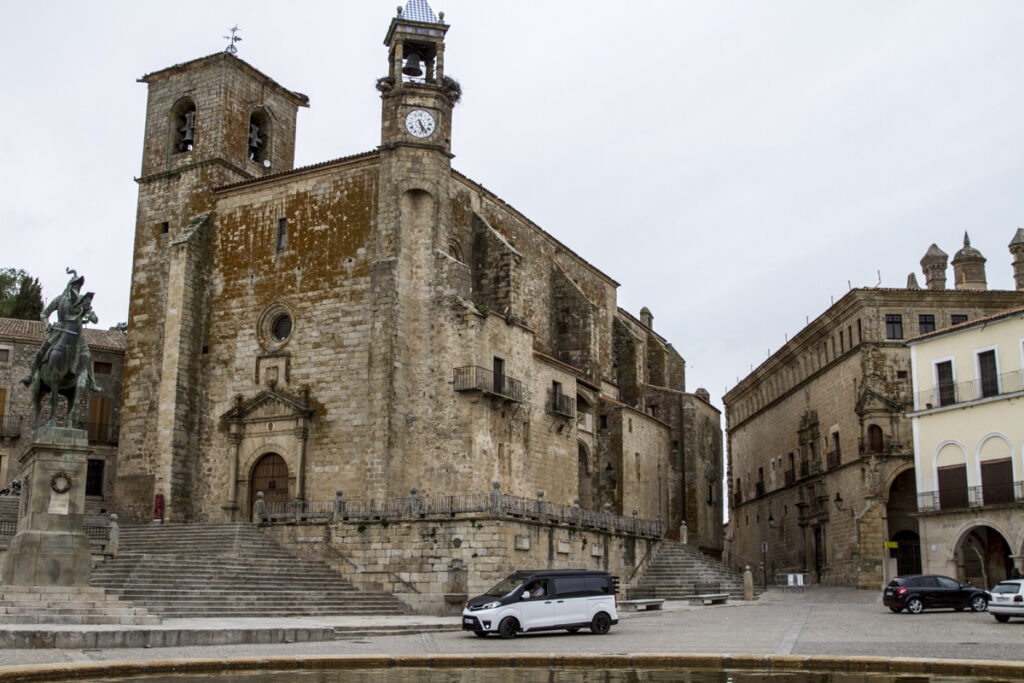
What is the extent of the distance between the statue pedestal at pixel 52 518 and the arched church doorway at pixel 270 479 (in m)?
13.4

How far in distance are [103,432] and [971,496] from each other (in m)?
30.2

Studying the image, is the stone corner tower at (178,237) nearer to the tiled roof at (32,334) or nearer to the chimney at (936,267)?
the tiled roof at (32,334)

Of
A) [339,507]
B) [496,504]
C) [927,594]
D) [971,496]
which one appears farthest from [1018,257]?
[339,507]

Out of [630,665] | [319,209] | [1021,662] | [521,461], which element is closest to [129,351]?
[319,209]

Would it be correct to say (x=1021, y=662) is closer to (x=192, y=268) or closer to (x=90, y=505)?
(x=192, y=268)

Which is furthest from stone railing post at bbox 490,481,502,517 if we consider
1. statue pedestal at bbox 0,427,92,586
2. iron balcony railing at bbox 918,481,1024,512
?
iron balcony railing at bbox 918,481,1024,512

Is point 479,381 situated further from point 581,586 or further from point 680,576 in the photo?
point 581,586

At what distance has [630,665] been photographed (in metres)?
13.1

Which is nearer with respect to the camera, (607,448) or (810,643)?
(810,643)

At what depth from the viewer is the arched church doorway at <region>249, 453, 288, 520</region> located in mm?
31516

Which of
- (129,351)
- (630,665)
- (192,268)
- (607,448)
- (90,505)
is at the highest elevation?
(192,268)

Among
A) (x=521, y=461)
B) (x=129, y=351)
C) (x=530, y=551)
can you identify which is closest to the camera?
(x=530, y=551)

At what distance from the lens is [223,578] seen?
23359 mm

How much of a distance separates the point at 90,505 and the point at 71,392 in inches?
Result: 731
